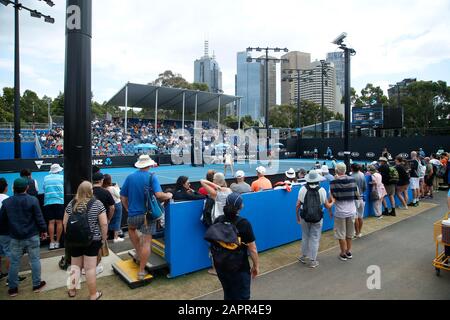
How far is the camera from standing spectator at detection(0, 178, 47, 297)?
4.20m

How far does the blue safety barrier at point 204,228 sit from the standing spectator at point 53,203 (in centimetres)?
283

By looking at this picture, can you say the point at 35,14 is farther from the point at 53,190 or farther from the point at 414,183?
the point at 414,183

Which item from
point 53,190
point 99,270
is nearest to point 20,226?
point 99,270

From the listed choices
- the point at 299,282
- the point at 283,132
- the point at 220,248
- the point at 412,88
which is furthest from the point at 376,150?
the point at 220,248

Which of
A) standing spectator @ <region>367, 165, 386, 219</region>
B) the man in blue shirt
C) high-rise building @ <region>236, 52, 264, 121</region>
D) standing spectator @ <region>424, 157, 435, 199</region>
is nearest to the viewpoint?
the man in blue shirt

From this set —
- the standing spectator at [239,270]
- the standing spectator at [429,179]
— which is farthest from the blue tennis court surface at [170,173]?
the standing spectator at [239,270]

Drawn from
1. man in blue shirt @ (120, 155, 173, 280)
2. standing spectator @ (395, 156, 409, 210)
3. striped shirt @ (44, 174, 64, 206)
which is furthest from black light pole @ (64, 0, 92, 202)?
standing spectator @ (395, 156, 409, 210)

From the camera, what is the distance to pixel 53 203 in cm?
605

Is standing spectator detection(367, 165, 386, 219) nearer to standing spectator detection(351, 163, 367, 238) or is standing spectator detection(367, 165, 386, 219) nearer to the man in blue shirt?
standing spectator detection(351, 163, 367, 238)

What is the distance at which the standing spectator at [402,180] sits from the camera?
380 inches

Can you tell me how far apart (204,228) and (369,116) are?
26067 millimetres

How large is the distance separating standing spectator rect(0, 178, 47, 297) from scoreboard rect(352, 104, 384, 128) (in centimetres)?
2735

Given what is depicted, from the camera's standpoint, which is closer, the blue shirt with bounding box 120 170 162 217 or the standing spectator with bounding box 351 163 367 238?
the blue shirt with bounding box 120 170 162 217

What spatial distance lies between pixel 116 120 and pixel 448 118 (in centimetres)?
4472
